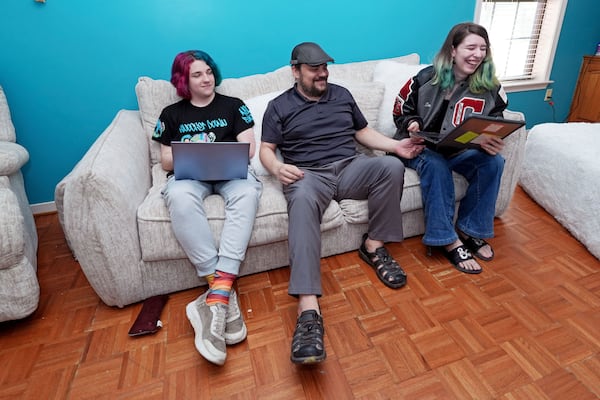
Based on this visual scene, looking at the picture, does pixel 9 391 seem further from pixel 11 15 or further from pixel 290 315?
pixel 11 15

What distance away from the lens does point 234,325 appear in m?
1.13

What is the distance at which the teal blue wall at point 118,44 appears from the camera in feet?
5.60

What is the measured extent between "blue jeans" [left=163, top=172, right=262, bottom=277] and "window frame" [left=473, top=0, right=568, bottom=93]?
2.54m

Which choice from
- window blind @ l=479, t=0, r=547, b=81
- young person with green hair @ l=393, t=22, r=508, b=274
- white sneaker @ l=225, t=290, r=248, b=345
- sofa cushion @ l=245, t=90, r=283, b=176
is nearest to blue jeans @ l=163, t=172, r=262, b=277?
white sneaker @ l=225, t=290, r=248, b=345

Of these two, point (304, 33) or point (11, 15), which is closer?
point (11, 15)

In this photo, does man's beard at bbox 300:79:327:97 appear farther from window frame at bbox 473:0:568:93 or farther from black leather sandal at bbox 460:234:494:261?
window frame at bbox 473:0:568:93

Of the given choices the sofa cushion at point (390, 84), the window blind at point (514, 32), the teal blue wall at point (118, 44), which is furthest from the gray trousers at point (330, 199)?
the window blind at point (514, 32)

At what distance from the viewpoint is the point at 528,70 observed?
2912 millimetres

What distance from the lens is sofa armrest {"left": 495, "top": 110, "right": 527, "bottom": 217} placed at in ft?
5.10

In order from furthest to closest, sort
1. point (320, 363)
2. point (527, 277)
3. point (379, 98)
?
point (379, 98)
point (527, 277)
point (320, 363)

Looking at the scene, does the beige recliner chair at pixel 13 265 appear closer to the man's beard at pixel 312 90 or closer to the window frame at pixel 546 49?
the man's beard at pixel 312 90

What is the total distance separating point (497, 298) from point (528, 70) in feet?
8.21

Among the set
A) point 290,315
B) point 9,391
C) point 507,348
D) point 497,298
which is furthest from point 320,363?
point 9,391

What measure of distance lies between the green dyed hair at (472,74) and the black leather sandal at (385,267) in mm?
765
